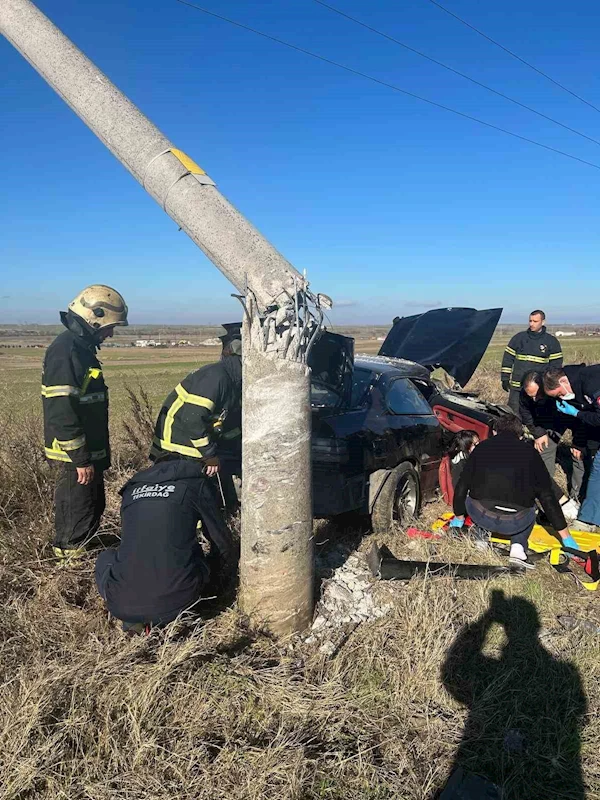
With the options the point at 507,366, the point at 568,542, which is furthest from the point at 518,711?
the point at 507,366

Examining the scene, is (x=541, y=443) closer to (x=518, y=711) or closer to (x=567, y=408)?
(x=567, y=408)

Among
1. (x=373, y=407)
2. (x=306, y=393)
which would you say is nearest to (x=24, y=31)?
(x=306, y=393)

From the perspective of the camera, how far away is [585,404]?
18.7 feet

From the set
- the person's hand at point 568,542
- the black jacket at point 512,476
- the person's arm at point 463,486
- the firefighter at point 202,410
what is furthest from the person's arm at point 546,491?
the firefighter at point 202,410

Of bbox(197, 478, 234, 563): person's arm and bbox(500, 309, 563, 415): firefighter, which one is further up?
bbox(500, 309, 563, 415): firefighter

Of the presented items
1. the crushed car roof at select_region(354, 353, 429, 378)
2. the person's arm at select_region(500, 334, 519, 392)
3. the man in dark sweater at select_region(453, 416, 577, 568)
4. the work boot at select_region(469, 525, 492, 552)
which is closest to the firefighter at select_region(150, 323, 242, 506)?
the crushed car roof at select_region(354, 353, 429, 378)

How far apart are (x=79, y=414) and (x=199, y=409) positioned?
0.87 metres

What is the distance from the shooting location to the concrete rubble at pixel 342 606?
329 centimetres

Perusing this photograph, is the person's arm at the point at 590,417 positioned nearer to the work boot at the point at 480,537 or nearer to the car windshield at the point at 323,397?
the work boot at the point at 480,537

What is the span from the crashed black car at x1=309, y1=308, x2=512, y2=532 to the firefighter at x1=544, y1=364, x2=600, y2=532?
93 cm

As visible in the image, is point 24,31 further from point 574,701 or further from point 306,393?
point 574,701

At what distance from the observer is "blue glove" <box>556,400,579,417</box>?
225 inches

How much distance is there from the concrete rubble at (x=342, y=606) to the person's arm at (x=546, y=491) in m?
1.56

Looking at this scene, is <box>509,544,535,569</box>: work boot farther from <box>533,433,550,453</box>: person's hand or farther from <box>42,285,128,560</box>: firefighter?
<box>42,285,128,560</box>: firefighter
